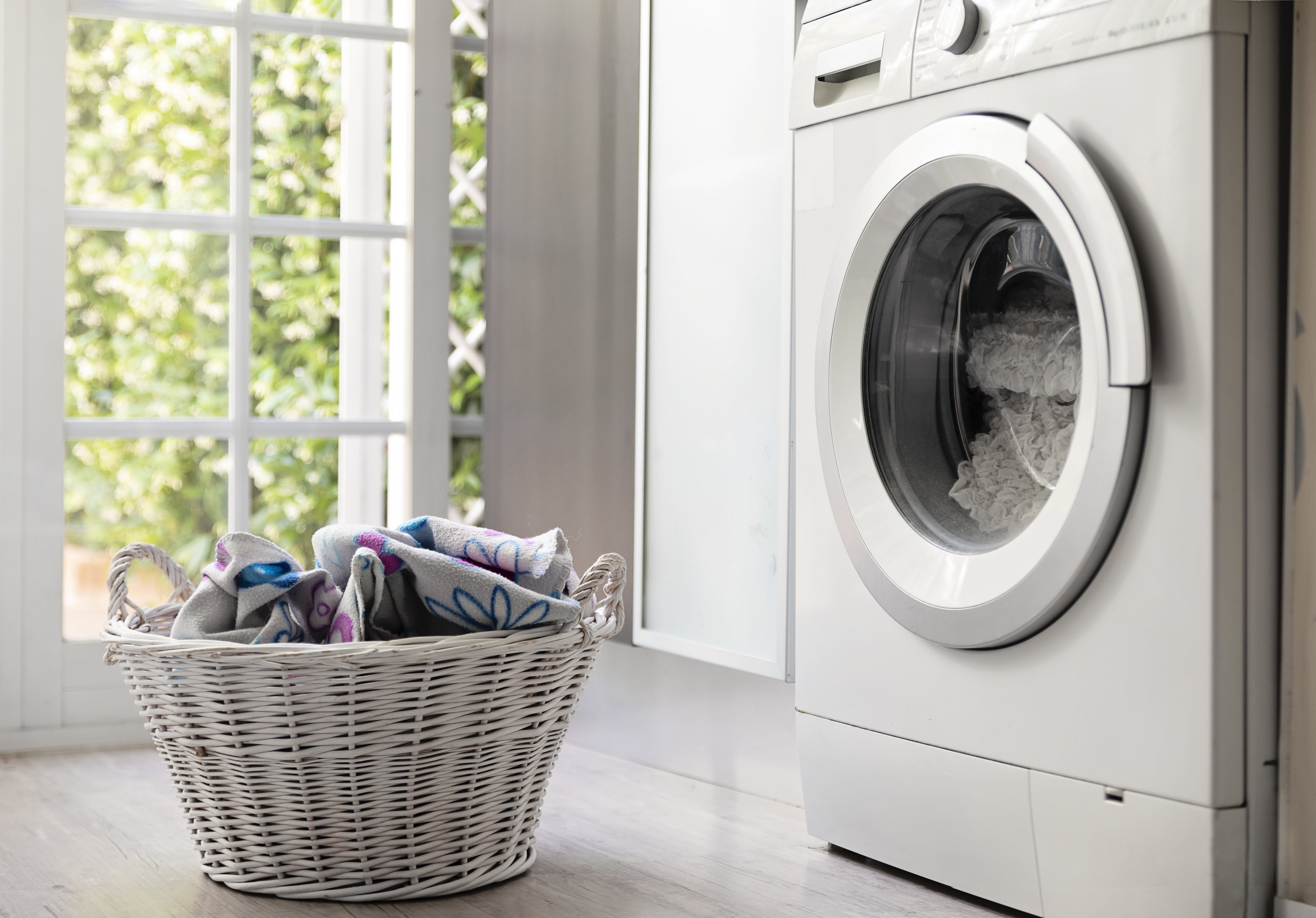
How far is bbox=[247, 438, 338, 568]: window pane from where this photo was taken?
2.05 metres

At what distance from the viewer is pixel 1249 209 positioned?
97 cm

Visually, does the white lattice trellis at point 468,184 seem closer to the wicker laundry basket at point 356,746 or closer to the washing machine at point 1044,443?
the washing machine at point 1044,443

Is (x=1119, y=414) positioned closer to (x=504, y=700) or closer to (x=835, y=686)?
(x=835, y=686)

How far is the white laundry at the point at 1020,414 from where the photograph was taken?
113 cm

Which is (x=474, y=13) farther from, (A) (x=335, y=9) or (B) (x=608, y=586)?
(B) (x=608, y=586)

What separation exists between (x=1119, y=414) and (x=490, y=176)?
141cm

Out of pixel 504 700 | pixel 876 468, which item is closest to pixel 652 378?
pixel 876 468

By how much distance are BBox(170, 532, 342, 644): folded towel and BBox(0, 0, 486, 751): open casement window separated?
0.87 metres

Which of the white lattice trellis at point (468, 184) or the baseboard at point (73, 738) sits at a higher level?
the white lattice trellis at point (468, 184)

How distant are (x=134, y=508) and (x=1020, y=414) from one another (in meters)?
1.45

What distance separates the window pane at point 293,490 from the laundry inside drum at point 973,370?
3.78 feet

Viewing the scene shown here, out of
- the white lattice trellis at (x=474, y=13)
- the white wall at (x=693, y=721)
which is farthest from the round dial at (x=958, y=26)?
the white lattice trellis at (x=474, y=13)

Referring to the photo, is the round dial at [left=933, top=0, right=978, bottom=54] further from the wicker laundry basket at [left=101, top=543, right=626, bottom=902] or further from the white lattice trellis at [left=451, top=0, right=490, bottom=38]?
the white lattice trellis at [left=451, top=0, right=490, bottom=38]

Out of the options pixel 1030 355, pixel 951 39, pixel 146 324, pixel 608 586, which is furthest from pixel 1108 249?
pixel 146 324
